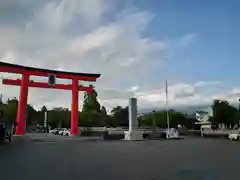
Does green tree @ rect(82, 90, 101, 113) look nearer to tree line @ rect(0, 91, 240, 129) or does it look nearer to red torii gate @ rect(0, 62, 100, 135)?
tree line @ rect(0, 91, 240, 129)

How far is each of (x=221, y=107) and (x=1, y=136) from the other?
69.6 m

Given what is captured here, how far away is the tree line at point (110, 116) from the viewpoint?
90.9 meters

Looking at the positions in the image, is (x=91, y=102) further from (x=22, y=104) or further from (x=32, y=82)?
(x=32, y=82)

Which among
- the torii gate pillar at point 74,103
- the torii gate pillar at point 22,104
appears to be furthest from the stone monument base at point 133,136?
the torii gate pillar at point 22,104

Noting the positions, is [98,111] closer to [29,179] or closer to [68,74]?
[68,74]

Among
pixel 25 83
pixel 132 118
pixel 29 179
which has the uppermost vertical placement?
pixel 25 83

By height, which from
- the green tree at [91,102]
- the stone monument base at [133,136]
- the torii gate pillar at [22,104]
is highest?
the green tree at [91,102]

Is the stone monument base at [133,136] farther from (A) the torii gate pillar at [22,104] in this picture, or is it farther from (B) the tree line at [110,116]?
(B) the tree line at [110,116]

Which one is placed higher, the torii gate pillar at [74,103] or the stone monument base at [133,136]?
the torii gate pillar at [74,103]

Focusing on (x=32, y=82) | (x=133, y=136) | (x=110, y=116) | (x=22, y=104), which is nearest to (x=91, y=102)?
(x=110, y=116)

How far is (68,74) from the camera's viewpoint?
51594mm

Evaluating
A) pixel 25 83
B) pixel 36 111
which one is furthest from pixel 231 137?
pixel 36 111

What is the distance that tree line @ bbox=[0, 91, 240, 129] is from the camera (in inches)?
3580

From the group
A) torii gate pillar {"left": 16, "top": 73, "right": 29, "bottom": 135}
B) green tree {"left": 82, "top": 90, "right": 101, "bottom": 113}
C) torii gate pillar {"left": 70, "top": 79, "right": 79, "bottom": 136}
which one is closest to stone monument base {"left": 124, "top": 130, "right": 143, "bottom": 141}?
torii gate pillar {"left": 70, "top": 79, "right": 79, "bottom": 136}
